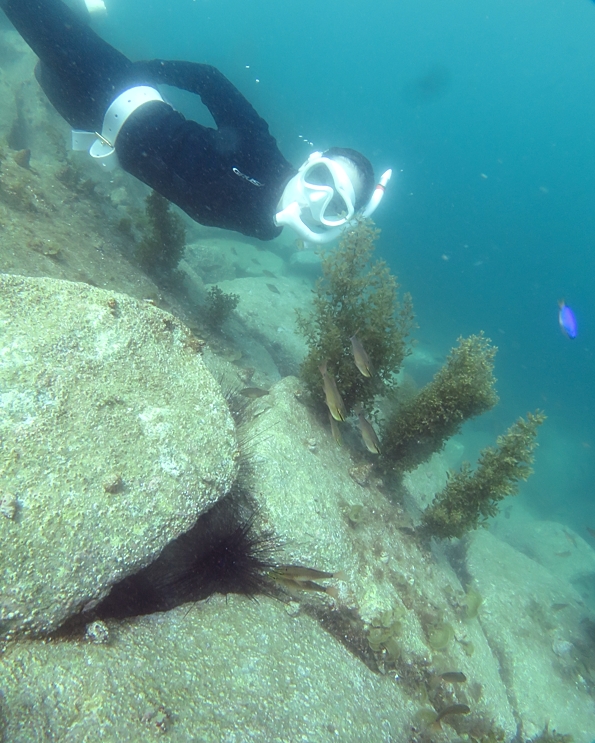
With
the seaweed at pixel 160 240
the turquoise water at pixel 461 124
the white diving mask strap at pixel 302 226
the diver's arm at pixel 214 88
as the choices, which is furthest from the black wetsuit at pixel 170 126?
the turquoise water at pixel 461 124

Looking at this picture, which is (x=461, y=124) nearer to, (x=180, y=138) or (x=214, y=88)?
(x=214, y=88)

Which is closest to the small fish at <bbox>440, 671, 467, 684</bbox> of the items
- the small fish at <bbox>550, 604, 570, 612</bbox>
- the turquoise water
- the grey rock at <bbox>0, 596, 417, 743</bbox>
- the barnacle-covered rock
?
the grey rock at <bbox>0, 596, 417, 743</bbox>

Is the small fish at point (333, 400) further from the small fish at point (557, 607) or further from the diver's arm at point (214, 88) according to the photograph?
the small fish at point (557, 607)

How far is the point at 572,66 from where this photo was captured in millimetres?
71375

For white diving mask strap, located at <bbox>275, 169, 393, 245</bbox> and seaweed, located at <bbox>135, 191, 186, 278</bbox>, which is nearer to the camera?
white diving mask strap, located at <bbox>275, 169, 393, 245</bbox>

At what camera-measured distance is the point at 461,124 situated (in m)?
74.9

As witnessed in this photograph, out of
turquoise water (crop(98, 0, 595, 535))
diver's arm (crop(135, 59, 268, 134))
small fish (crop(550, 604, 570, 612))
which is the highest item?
turquoise water (crop(98, 0, 595, 535))

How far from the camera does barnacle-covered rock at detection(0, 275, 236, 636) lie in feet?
6.07

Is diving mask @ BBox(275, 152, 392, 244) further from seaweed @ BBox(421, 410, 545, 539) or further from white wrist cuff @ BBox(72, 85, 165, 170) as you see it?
seaweed @ BBox(421, 410, 545, 539)

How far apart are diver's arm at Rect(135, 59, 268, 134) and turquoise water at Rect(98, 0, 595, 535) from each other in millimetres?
33531

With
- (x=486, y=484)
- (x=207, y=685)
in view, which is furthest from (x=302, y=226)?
(x=207, y=685)

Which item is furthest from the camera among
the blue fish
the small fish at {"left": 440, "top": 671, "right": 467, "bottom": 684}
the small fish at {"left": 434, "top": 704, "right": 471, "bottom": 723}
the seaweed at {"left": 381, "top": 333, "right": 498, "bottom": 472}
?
the blue fish

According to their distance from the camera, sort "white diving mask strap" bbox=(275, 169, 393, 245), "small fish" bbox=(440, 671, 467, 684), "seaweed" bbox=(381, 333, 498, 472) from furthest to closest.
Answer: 1. "white diving mask strap" bbox=(275, 169, 393, 245)
2. "seaweed" bbox=(381, 333, 498, 472)
3. "small fish" bbox=(440, 671, 467, 684)

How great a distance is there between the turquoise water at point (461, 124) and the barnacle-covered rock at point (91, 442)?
124ft
